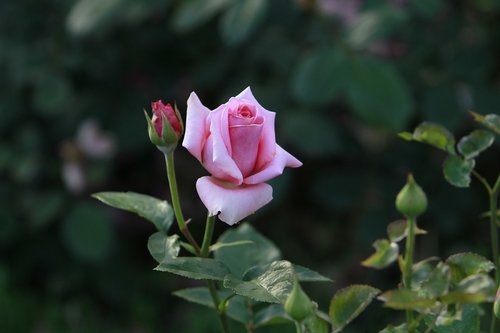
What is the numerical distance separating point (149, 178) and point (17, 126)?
0.45m

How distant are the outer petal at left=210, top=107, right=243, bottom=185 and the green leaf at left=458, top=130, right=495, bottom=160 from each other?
0.21 m

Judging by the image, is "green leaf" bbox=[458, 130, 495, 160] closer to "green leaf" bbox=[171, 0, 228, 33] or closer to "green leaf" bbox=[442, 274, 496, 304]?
"green leaf" bbox=[442, 274, 496, 304]

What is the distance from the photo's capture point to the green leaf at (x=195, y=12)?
175 cm

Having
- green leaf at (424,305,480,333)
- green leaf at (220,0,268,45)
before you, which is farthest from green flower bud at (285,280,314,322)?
green leaf at (220,0,268,45)

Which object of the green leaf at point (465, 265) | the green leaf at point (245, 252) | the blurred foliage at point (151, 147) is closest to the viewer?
the green leaf at point (465, 265)

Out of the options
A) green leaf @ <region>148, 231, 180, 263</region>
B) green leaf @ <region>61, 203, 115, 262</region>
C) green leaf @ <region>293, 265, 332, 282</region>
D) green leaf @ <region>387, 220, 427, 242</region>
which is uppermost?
green leaf @ <region>148, 231, 180, 263</region>

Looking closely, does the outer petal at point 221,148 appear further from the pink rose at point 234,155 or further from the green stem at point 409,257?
the green stem at point 409,257

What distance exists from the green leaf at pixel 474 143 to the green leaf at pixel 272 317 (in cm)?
20

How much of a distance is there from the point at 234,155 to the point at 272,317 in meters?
0.18

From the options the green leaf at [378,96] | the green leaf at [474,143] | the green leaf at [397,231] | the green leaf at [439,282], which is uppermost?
the green leaf at [474,143]

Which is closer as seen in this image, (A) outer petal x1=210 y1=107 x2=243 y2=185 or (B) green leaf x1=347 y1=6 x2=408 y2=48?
(A) outer petal x1=210 y1=107 x2=243 y2=185

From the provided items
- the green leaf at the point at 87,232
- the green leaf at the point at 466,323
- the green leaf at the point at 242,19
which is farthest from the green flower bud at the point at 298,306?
the green leaf at the point at 87,232

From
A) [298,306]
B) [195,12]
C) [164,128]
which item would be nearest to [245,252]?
[164,128]

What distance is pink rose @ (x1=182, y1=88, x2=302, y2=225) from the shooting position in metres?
0.63
